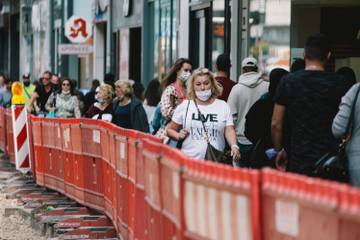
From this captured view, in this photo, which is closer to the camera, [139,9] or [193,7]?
[193,7]

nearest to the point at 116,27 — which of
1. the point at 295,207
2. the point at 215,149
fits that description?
the point at 215,149

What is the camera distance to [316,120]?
888cm

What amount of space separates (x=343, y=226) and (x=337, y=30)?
37.9 feet

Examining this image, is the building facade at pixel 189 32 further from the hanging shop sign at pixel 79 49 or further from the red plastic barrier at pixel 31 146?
the red plastic barrier at pixel 31 146

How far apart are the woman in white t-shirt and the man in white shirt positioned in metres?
1.39

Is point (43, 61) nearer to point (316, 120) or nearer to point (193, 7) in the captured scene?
point (193, 7)

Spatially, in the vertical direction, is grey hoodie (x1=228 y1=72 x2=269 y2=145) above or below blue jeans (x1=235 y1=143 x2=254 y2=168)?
above

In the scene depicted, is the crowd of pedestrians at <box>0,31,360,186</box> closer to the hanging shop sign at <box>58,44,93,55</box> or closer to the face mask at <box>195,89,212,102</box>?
the face mask at <box>195,89,212,102</box>

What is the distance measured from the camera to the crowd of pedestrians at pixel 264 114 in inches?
349

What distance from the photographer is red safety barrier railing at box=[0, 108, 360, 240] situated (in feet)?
16.9

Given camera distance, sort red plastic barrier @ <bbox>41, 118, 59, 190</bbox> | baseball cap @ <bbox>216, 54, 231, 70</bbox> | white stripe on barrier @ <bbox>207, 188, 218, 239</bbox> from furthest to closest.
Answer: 1. red plastic barrier @ <bbox>41, 118, 59, 190</bbox>
2. baseball cap @ <bbox>216, 54, 231, 70</bbox>
3. white stripe on barrier @ <bbox>207, 188, 218, 239</bbox>

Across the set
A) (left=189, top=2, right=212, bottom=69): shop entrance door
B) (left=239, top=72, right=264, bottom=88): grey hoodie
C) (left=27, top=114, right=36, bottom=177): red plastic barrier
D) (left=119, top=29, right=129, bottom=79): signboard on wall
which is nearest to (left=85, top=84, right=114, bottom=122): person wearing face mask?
(left=27, top=114, right=36, bottom=177): red plastic barrier

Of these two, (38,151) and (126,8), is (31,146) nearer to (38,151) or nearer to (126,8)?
(38,151)

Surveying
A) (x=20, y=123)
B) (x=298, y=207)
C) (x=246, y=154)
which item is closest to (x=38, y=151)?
(x=20, y=123)
